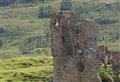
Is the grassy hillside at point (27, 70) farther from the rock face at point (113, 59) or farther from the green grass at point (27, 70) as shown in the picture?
the rock face at point (113, 59)

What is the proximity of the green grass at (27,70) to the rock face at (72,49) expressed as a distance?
63334 mm

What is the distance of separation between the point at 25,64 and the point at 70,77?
3985 inches

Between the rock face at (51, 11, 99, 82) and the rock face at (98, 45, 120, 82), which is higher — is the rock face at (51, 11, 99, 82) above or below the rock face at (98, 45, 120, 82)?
above

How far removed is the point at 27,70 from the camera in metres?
138

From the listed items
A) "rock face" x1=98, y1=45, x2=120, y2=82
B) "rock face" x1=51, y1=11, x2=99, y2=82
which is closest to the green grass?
"rock face" x1=98, y1=45, x2=120, y2=82

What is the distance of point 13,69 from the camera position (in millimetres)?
145250

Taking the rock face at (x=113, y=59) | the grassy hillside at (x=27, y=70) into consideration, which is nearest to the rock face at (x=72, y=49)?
the rock face at (x=113, y=59)

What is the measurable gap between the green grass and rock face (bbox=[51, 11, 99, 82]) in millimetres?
63334

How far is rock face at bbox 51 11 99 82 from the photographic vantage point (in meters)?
49.5

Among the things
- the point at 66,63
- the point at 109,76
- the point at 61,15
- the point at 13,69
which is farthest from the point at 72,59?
the point at 13,69

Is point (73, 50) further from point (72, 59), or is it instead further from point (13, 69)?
point (13, 69)

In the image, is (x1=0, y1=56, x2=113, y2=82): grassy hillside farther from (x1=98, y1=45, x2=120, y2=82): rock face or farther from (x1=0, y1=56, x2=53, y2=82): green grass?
(x1=98, y1=45, x2=120, y2=82): rock face

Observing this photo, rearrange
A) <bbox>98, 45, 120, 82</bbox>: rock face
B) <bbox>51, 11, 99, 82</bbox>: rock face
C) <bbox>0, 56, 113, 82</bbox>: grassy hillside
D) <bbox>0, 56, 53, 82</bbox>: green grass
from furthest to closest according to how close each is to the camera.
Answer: <bbox>0, 56, 53, 82</bbox>: green grass → <bbox>0, 56, 113, 82</bbox>: grassy hillside → <bbox>98, 45, 120, 82</bbox>: rock face → <bbox>51, 11, 99, 82</bbox>: rock face

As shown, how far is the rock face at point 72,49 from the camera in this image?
163 ft
